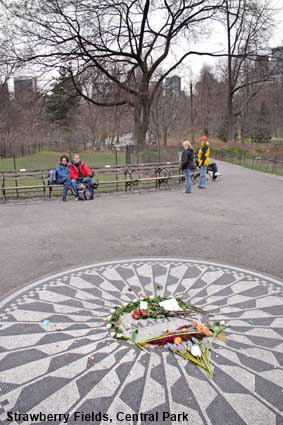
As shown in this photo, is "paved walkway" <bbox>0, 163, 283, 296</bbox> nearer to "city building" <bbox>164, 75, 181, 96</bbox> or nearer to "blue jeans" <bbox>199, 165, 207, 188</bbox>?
"blue jeans" <bbox>199, 165, 207, 188</bbox>

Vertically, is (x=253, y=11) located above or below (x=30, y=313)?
above

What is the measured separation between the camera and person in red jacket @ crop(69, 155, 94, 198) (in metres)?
11.6

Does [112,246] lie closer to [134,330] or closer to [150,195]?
[134,330]

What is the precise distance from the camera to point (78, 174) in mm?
11680

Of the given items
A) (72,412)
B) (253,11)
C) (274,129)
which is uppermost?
(253,11)

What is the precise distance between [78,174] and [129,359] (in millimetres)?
9197

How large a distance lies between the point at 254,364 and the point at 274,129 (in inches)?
2074

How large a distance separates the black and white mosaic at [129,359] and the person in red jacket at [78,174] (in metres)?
7.17

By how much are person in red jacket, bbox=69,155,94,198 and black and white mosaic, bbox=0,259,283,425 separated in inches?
282

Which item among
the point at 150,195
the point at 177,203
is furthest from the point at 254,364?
the point at 150,195

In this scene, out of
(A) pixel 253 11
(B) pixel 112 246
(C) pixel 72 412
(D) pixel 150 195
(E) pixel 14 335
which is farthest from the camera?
(A) pixel 253 11

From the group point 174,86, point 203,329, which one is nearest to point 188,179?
point 203,329

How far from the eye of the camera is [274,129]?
5028 centimetres

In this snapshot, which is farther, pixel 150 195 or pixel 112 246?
pixel 150 195
